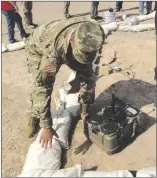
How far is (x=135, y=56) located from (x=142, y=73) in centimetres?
60

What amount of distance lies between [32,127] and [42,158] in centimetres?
77

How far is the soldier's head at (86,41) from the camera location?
3441 millimetres

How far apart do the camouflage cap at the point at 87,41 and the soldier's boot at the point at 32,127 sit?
1413 mm

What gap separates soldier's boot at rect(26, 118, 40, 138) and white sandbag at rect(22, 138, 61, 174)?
481mm

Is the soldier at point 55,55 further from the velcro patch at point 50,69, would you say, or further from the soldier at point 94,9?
the soldier at point 94,9

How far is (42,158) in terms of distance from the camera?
3.98 meters

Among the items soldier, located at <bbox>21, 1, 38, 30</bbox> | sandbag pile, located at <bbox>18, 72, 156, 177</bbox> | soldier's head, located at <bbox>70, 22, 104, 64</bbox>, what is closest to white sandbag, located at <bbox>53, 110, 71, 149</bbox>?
sandbag pile, located at <bbox>18, 72, 156, 177</bbox>

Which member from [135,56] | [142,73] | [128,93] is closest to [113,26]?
[135,56]

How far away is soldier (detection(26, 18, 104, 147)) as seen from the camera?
3.52m

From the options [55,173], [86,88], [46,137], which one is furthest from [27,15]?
[55,173]

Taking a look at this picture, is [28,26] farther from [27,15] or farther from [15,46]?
[15,46]

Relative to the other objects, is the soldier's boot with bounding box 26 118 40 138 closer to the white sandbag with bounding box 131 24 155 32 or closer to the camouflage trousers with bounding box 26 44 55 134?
the camouflage trousers with bounding box 26 44 55 134

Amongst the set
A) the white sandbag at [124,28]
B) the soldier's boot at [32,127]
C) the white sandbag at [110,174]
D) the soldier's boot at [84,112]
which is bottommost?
the white sandbag at [110,174]

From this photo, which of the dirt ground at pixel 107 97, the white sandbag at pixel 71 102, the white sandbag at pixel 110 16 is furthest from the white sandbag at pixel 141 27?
the white sandbag at pixel 71 102
